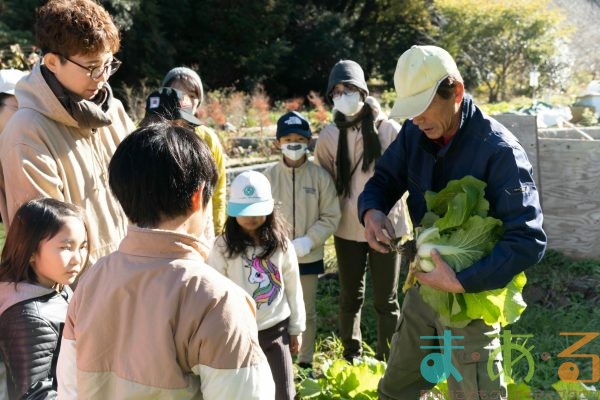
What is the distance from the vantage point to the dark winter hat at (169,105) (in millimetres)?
4176

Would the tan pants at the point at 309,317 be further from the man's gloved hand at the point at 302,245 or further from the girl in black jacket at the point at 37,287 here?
the girl in black jacket at the point at 37,287

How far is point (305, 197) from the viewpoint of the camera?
15.1ft

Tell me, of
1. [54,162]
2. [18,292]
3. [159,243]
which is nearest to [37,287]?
[18,292]

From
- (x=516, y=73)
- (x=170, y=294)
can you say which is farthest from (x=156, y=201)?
(x=516, y=73)

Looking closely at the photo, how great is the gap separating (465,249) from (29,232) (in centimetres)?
172

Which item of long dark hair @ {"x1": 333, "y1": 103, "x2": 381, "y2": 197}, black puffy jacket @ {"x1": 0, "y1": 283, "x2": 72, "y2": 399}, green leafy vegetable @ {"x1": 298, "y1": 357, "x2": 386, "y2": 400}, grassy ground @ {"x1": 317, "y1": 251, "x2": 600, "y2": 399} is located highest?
long dark hair @ {"x1": 333, "y1": 103, "x2": 381, "y2": 197}

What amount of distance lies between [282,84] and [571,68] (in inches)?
472

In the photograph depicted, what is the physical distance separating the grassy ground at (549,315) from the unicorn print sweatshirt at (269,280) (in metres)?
1.38

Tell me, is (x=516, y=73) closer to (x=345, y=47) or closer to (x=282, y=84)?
(x=345, y=47)

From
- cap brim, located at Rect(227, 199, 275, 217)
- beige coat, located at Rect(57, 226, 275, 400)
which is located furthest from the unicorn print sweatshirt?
beige coat, located at Rect(57, 226, 275, 400)

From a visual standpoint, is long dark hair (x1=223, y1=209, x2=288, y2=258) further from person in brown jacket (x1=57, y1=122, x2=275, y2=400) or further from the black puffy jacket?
person in brown jacket (x1=57, y1=122, x2=275, y2=400)

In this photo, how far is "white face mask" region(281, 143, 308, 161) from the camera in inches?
181

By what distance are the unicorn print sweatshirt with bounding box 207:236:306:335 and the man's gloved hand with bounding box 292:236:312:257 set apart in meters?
0.73

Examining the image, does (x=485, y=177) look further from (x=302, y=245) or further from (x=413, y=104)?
(x=302, y=245)
